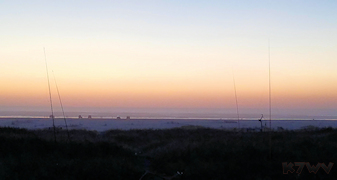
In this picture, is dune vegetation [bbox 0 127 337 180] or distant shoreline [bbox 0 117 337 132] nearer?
dune vegetation [bbox 0 127 337 180]

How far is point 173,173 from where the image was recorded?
32.8 ft

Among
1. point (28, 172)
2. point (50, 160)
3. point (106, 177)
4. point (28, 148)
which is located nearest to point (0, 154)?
point (28, 148)

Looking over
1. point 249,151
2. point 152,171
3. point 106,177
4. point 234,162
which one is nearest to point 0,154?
point 106,177

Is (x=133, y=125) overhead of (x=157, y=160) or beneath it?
beneath

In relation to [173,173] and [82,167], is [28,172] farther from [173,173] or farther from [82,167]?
[173,173]

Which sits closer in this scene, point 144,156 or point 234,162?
point 234,162

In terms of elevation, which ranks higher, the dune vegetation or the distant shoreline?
the dune vegetation

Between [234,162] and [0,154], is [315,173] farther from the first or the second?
[0,154]

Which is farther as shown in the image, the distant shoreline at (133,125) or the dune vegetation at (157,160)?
the distant shoreline at (133,125)

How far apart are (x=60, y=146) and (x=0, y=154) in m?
2.23

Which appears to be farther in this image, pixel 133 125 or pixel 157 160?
pixel 133 125

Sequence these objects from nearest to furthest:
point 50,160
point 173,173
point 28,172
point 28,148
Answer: point 28,172, point 173,173, point 50,160, point 28,148

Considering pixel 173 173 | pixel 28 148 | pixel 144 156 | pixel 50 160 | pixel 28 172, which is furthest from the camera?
pixel 144 156

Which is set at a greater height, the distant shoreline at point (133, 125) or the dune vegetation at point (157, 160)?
the dune vegetation at point (157, 160)
